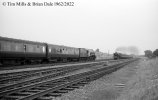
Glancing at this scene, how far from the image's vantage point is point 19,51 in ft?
81.4

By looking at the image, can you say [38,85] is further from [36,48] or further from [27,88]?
[36,48]

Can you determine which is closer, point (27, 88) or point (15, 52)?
point (27, 88)

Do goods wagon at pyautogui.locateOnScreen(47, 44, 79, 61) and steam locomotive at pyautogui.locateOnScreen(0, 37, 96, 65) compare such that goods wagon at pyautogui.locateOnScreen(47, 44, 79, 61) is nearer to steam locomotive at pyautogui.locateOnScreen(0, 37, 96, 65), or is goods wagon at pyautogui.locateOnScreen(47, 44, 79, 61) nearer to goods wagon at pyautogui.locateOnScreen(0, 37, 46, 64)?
steam locomotive at pyautogui.locateOnScreen(0, 37, 96, 65)

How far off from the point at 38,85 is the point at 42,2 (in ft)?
13.5

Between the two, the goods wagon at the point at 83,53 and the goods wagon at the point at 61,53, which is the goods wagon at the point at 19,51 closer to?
the goods wagon at the point at 61,53

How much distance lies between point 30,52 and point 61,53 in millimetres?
11299

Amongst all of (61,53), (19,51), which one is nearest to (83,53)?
(61,53)

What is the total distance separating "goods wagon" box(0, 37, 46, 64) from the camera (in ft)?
72.0

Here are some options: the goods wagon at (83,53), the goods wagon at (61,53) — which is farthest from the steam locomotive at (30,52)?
the goods wagon at (83,53)

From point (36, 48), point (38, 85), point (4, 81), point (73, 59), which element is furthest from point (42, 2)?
point (73, 59)

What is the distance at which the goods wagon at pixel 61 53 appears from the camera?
34.7 meters

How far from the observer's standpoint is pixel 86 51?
5294cm

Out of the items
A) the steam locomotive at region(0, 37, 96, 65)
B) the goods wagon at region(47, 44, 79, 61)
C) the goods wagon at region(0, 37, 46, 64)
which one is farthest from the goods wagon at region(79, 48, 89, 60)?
the goods wagon at region(0, 37, 46, 64)

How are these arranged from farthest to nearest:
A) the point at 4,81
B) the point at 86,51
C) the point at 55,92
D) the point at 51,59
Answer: the point at 86,51, the point at 51,59, the point at 4,81, the point at 55,92
